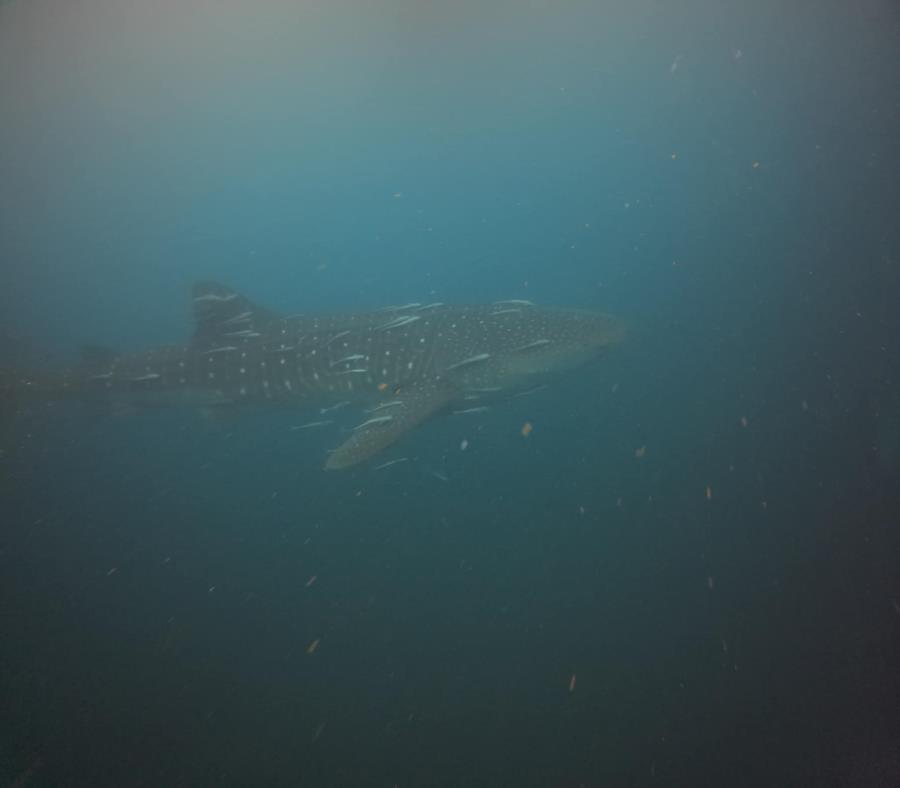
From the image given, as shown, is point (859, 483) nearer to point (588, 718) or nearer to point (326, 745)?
point (588, 718)

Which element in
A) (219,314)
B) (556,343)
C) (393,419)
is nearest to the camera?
(393,419)

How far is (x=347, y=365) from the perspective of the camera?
5.88 metres

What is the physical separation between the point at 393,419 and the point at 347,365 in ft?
3.16

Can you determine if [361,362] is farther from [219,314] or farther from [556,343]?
[556,343]

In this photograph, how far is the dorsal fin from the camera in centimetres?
620

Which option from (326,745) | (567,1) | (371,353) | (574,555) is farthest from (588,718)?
(567,1)

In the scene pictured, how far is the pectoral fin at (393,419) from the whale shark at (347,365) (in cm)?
2

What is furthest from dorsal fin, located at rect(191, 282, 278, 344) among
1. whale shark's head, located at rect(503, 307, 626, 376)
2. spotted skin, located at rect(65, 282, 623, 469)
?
whale shark's head, located at rect(503, 307, 626, 376)

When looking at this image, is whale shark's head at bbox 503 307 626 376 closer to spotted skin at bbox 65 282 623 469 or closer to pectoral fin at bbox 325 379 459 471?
spotted skin at bbox 65 282 623 469

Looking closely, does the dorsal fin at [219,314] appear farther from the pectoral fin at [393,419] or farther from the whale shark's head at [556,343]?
the whale shark's head at [556,343]

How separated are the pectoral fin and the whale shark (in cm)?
2

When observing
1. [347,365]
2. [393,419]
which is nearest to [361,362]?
[347,365]

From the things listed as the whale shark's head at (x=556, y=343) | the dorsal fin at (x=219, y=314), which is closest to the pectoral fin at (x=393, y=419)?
the whale shark's head at (x=556, y=343)

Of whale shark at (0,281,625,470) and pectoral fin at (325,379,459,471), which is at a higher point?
whale shark at (0,281,625,470)
